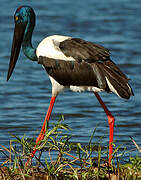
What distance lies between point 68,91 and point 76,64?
12.8 ft

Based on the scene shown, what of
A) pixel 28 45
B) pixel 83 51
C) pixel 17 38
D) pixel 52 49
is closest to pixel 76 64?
pixel 83 51

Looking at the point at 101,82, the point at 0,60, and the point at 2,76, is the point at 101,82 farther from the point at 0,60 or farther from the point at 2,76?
the point at 0,60

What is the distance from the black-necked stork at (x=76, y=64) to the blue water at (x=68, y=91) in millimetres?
1055

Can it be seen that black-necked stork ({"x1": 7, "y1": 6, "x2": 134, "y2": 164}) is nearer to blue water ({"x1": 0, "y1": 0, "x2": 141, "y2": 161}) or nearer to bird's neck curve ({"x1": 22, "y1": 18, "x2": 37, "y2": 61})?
bird's neck curve ({"x1": 22, "y1": 18, "x2": 37, "y2": 61})

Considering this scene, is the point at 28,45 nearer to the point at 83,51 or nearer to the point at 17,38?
the point at 17,38

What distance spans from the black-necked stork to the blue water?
1.05m

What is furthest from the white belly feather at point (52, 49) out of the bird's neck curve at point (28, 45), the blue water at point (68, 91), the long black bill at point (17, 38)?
the blue water at point (68, 91)

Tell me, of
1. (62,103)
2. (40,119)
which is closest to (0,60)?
(62,103)

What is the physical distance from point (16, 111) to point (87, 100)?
1.37 meters

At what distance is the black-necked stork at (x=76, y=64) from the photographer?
716 cm

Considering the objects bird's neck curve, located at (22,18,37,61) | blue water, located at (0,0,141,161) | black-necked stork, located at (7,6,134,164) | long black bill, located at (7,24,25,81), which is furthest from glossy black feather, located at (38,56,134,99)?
blue water, located at (0,0,141,161)

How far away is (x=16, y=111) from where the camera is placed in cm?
995

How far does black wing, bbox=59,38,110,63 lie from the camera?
7.23 meters

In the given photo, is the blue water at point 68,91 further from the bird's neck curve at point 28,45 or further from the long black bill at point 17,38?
the bird's neck curve at point 28,45
